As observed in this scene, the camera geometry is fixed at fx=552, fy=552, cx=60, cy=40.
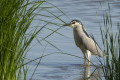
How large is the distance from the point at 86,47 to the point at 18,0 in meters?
7.75

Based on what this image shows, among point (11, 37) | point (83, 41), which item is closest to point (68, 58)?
point (83, 41)

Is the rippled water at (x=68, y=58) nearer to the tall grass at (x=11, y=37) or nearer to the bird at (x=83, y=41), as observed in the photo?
the bird at (x=83, y=41)

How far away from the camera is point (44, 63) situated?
11.4 metres

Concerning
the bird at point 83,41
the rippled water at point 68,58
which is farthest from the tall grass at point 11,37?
the bird at point 83,41

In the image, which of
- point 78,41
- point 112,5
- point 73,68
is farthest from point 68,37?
point 112,5

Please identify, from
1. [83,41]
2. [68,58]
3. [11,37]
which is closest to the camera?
[11,37]

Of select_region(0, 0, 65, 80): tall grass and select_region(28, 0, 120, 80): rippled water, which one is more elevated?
select_region(0, 0, 65, 80): tall grass

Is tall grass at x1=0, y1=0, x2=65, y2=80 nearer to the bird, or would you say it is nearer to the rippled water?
the rippled water

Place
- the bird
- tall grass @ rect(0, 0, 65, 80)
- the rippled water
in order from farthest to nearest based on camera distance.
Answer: the bird → the rippled water → tall grass @ rect(0, 0, 65, 80)

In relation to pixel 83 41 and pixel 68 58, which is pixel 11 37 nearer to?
pixel 68 58

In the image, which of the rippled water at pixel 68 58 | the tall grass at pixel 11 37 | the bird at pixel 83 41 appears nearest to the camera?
the tall grass at pixel 11 37

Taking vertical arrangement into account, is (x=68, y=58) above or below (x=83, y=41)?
below

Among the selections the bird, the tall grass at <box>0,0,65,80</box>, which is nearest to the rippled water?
the bird

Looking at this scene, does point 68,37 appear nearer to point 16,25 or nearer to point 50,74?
point 50,74
